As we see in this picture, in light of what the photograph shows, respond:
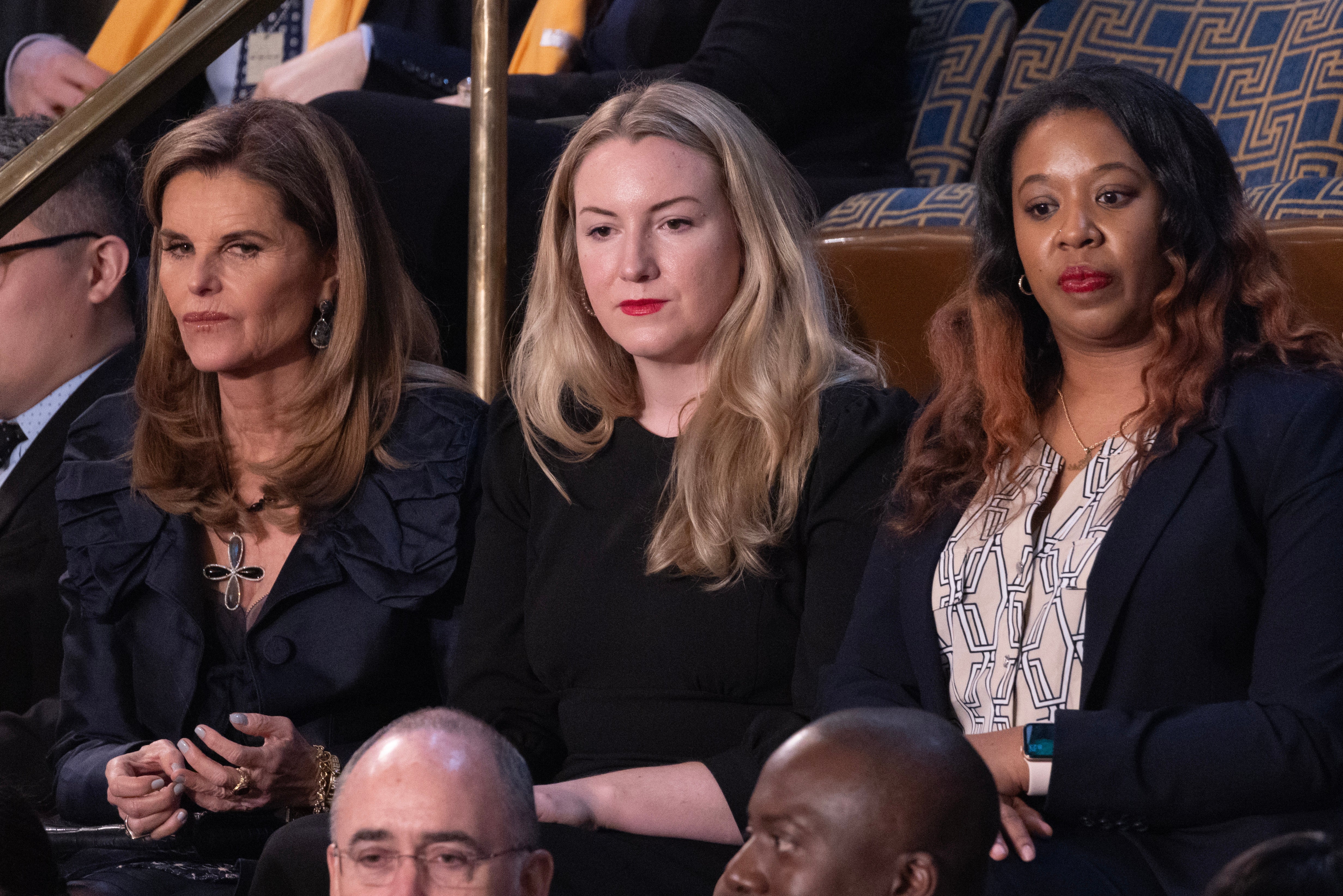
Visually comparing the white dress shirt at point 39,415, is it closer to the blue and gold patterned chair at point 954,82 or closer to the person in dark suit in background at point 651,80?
the person in dark suit in background at point 651,80

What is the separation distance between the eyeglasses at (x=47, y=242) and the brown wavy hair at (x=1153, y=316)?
163 cm

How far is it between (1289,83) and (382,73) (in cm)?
167

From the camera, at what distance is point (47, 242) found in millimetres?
2816

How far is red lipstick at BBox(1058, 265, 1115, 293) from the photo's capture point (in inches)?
68.9

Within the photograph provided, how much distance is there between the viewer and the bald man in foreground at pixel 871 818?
1248 millimetres

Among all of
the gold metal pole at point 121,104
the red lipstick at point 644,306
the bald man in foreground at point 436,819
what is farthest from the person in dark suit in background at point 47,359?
the bald man in foreground at point 436,819

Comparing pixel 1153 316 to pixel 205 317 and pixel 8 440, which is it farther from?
pixel 8 440

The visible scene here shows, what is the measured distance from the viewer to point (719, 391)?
2.00m

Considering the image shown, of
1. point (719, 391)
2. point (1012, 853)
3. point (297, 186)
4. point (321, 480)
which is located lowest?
point (1012, 853)

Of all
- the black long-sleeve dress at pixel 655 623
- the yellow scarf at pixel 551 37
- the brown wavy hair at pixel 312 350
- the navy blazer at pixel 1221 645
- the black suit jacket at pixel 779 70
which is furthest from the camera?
the yellow scarf at pixel 551 37

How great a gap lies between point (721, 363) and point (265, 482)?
757 mm

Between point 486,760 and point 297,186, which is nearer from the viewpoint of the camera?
point 486,760

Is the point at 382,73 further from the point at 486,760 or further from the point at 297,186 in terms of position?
the point at 486,760

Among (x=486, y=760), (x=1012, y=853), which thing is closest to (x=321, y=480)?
(x=486, y=760)
